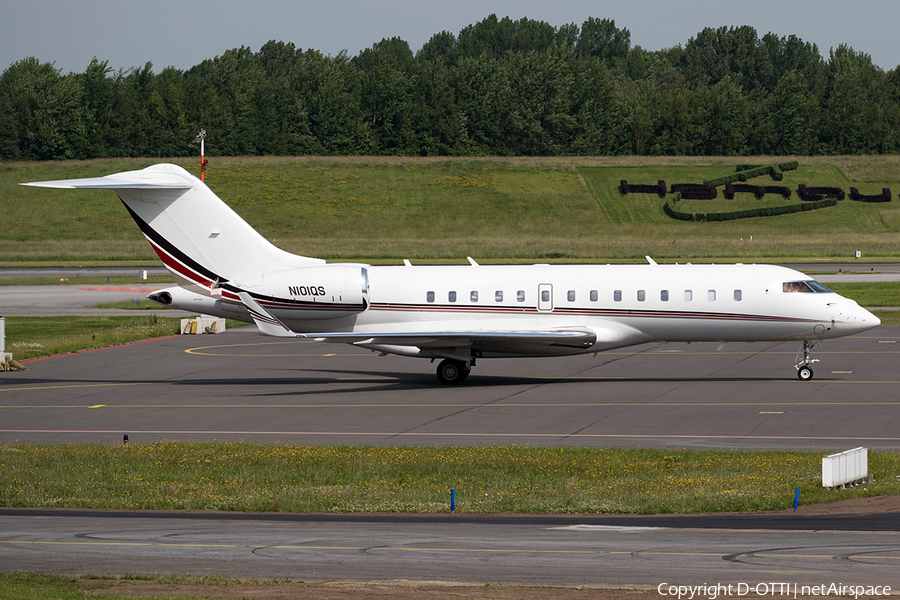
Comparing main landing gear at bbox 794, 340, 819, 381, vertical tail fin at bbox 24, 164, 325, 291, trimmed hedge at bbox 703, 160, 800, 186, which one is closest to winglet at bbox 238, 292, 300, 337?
vertical tail fin at bbox 24, 164, 325, 291

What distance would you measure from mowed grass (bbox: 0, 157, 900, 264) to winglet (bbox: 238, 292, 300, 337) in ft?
191

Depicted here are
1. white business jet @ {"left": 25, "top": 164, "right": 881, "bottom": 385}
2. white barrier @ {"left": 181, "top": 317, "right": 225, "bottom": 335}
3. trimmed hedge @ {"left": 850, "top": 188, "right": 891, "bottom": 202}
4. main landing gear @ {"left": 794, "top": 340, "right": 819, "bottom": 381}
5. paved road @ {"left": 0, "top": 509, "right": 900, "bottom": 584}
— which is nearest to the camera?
paved road @ {"left": 0, "top": 509, "right": 900, "bottom": 584}

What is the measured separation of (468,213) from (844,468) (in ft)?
340

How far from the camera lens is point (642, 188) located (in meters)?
127

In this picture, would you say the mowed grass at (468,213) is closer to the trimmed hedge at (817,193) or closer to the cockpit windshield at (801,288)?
the trimmed hedge at (817,193)

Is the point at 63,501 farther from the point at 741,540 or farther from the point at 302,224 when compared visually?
the point at 302,224

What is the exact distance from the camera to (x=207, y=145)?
156 m

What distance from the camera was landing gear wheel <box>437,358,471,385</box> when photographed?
111ft

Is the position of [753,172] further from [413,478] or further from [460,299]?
[413,478]

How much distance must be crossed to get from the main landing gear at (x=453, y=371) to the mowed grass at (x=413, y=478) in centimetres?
1010

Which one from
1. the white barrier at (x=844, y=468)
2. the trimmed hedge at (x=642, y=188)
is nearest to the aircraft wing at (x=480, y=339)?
the white barrier at (x=844, y=468)

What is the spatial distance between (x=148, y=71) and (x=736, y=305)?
164087mm

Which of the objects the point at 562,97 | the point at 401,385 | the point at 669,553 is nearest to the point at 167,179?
the point at 401,385

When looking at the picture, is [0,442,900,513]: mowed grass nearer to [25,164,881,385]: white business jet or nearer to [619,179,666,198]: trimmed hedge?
[25,164,881,385]: white business jet
